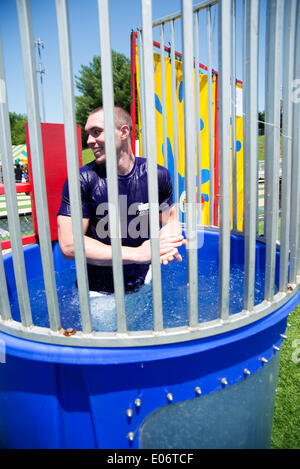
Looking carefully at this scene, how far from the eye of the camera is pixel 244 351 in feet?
4.74

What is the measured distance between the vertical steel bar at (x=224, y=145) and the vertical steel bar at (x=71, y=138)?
502mm

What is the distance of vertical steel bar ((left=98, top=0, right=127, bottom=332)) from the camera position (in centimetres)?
100

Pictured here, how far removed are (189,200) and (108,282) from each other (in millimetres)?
1500

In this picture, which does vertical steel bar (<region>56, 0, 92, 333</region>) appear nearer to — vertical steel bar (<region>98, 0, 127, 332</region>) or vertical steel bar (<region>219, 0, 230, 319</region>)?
vertical steel bar (<region>98, 0, 127, 332</region>)

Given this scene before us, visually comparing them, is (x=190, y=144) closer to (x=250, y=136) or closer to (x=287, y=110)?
(x=250, y=136)

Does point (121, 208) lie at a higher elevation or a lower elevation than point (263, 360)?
higher

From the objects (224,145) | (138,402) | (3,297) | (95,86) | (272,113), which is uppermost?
(95,86)

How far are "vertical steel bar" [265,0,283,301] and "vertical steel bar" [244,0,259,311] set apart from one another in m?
0.10

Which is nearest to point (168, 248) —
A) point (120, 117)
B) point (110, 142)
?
point (110, 142)

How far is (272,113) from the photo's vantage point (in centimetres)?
132

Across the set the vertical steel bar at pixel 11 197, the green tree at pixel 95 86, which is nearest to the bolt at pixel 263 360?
the vertical steel bar at pixel 11 197

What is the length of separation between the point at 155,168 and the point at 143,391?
2.85 feet

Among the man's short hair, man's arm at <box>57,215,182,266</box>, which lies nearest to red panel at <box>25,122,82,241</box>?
the man's short hair
